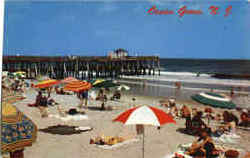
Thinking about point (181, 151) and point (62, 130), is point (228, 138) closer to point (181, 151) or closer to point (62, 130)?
point (181, 151)

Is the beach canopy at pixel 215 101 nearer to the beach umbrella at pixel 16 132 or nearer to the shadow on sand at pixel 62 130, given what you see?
the shadow on sand at pixel 62 130

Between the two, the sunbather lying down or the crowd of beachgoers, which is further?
the sunbather lying down

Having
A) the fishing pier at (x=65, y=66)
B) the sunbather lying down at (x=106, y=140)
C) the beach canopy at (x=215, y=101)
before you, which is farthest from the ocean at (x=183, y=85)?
the sunbather lying down at (x=106, y=140)

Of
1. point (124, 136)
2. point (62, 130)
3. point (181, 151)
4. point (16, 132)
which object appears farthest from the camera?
point (62, 130)

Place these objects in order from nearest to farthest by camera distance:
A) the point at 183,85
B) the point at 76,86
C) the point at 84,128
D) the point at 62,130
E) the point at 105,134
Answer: the point at 105,134, the point at 62,130, the point at 84,128, the point at 76,86, the point at 183,85

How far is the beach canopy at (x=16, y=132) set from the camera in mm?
2902

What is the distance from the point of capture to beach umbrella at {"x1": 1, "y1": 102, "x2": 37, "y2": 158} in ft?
9.52

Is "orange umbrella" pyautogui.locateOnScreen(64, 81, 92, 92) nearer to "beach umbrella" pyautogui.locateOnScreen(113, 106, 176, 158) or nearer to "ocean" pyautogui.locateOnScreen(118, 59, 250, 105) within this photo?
"beach umbrella" pyautogui.locateOnScreen(113, 106, 176, 158)

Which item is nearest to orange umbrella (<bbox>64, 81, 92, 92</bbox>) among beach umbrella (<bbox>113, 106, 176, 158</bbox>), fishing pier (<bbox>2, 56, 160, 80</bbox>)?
beach umbrella (<bbox>113, 106, 176, 158</bbox>)

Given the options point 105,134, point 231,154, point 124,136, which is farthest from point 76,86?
point 231,154

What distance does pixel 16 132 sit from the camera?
290 cm

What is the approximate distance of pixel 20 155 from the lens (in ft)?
10.3

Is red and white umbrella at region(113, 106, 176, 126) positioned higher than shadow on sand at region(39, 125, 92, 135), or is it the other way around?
red and white umbrella at region(113, 106, 176, 126)

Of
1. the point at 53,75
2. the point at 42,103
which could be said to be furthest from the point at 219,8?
the point at 53,75
